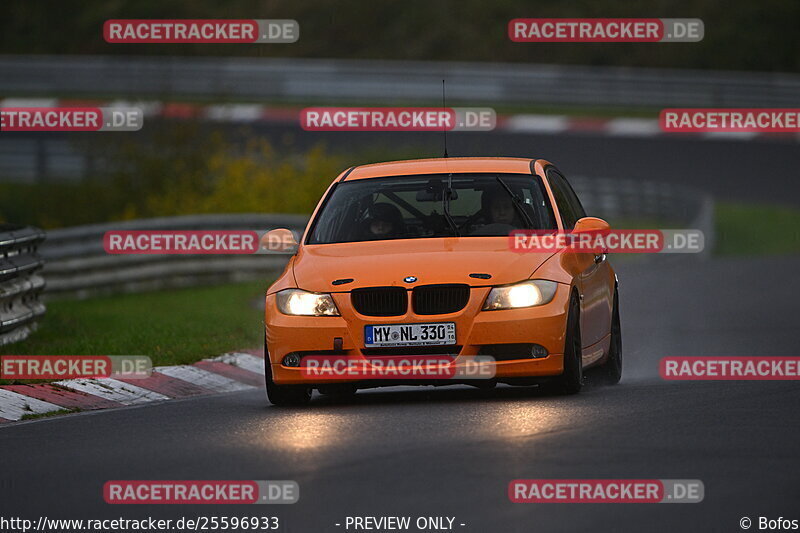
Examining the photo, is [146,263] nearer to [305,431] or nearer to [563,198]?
[563,198]

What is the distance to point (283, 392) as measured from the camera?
443 inches

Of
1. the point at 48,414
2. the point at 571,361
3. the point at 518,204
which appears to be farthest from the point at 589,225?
the point at 48,414

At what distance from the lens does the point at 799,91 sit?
4228 cm

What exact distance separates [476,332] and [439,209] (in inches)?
76.5

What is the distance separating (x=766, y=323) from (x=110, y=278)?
8625 millimetres

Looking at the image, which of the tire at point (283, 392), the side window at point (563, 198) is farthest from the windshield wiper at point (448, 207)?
the tire at point (283, 392)

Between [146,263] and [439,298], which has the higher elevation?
[439,298]

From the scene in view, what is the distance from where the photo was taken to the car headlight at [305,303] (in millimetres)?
10945

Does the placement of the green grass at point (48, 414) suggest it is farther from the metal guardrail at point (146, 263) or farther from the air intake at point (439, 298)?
the metal guardrail at point (146, 263)

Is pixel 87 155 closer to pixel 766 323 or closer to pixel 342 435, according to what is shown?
pixel 766 323

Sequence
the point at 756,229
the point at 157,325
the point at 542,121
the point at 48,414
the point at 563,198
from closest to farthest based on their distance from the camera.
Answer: the point at 48,414
the point at 563,198
the point at 157,325
the point at 756,229
the point at 542,121

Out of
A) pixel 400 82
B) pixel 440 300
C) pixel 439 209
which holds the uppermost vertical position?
pixel 400 82

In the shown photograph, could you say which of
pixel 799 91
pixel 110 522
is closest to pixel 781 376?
pixel 110 522

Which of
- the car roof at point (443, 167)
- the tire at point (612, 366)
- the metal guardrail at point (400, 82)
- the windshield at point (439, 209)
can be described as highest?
the metal guardrail at point (400, 82)
